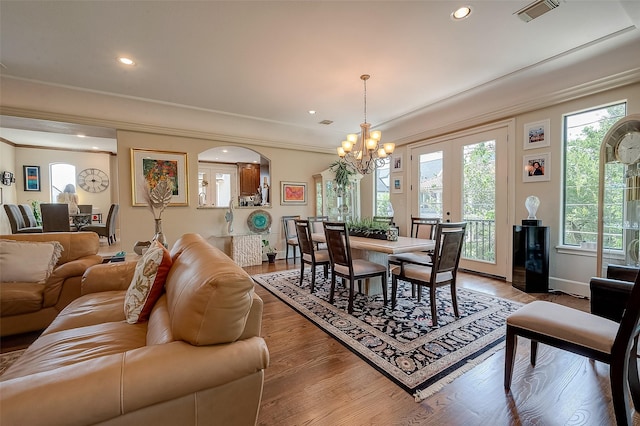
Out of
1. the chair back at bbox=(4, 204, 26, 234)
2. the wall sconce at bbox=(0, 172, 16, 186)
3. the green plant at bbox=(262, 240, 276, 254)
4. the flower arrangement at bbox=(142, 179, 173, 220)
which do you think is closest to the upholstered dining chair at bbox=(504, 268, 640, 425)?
the flower arrangement at bbox=(142, 179, 173, 220)

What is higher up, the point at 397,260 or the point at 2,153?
the point at 2,153

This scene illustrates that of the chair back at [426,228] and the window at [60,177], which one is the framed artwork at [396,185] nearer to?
the chair back at [426,228]

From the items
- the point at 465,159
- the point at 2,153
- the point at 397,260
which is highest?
the point at 2,153

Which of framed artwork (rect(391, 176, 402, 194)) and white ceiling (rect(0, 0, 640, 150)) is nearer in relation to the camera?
white ceiling (rect(0, 0, 640, 150))

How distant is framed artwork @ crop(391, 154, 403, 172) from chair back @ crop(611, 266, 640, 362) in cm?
456

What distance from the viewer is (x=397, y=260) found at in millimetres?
3029

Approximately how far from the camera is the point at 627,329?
1.23 meters

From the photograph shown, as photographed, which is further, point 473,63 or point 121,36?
point 473,63

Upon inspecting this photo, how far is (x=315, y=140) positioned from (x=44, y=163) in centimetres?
730

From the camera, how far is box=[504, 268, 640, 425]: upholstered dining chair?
1.23 m

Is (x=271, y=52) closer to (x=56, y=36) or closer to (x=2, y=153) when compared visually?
(x=56, y=36)

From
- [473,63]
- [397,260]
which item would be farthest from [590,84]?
[397,260]

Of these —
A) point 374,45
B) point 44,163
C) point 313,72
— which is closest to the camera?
point 374,45

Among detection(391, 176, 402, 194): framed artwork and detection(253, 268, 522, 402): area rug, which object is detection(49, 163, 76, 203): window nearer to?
detection(253, 268, 522, 402): area rug
